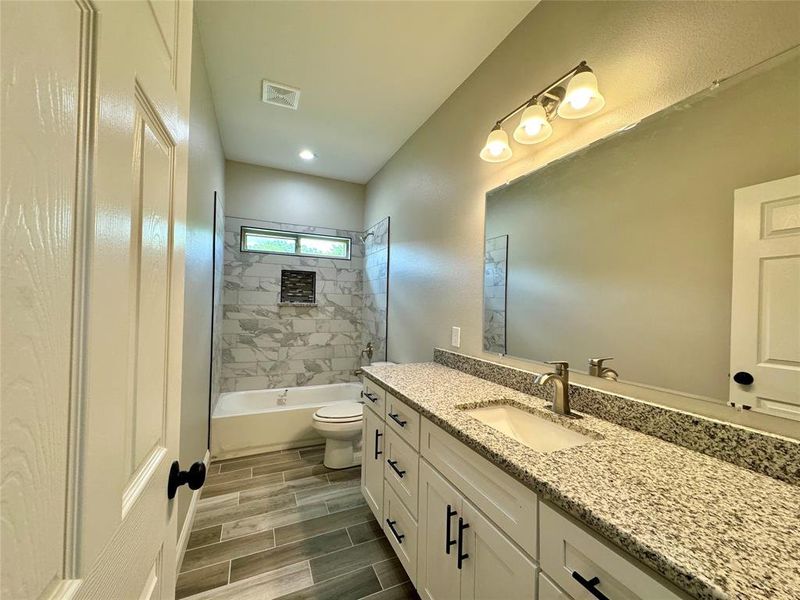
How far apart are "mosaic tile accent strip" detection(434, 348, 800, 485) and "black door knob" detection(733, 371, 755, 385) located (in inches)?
4.8

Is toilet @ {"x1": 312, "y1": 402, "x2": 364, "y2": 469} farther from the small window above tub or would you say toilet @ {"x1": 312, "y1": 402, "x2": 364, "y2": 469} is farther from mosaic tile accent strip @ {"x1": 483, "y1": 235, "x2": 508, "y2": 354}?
the small window above tub

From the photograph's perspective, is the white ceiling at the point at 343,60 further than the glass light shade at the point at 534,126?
Yes

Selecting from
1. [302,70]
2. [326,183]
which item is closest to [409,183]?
[302,70]

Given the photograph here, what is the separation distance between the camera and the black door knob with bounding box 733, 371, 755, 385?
850mm

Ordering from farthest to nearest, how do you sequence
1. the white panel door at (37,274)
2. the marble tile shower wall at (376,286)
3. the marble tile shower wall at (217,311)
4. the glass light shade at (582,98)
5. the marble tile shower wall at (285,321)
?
the marble tile shower wall at (285,321)
the marble tile shower wall at (376,286)
the marble tile shower wall at (217,311)
the glass light shade at (582,98)
the white panel door at (37,274)

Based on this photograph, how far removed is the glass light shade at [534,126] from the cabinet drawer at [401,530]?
5.74ft

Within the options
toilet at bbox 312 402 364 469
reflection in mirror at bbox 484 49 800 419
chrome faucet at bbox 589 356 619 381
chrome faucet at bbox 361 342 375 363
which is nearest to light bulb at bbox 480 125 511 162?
reflection in mirror at bbox 484 49 800 419

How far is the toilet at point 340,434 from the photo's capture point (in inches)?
95.8

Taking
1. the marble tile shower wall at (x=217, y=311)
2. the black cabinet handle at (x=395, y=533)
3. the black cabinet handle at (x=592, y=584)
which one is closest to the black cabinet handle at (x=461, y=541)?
the black cabinet handle at (x=592, y=584)

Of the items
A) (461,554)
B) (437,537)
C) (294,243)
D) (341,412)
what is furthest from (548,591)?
(294,243)

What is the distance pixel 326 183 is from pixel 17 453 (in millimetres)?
3700

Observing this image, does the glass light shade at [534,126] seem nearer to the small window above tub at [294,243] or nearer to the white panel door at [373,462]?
the white panel door at [373,462]

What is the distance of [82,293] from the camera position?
336 millimetres

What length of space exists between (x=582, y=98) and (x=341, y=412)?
2489 millimetres
